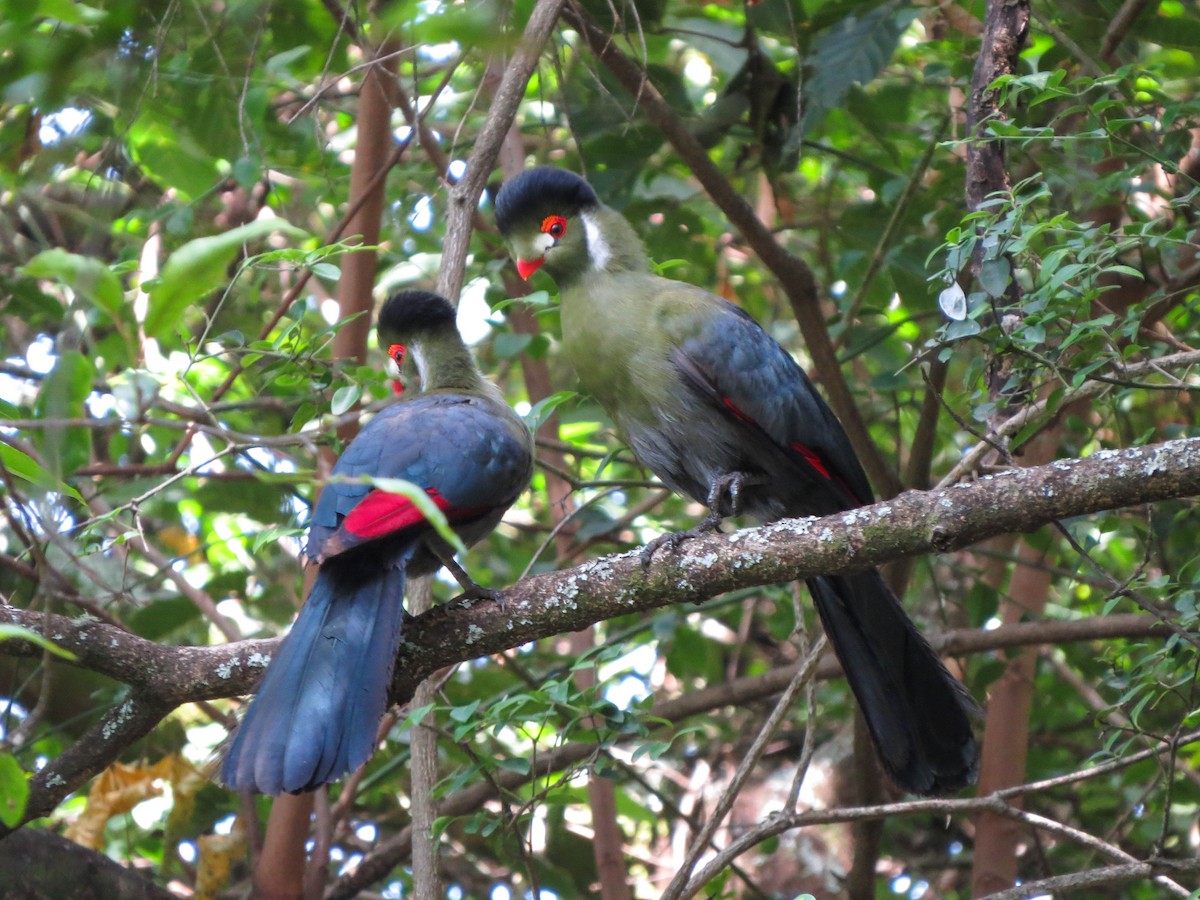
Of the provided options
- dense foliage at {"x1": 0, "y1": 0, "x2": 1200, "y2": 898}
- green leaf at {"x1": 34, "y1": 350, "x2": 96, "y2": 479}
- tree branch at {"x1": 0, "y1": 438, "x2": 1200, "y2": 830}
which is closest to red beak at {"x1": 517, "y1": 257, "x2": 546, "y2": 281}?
dense foliage at {"x1": 0, "y1": 0, "x2": 1200, "y2": 898}

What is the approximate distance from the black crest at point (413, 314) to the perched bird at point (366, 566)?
4.5 inches

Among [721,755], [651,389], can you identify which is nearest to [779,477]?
[651,389]

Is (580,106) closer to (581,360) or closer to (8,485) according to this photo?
(581,360)

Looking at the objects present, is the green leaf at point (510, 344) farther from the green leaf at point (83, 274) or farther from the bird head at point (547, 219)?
the green leaf at point (83, 274)

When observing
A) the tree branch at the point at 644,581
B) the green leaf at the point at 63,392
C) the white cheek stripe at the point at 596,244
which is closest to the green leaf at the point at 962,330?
the tree branch at the point at 644,581

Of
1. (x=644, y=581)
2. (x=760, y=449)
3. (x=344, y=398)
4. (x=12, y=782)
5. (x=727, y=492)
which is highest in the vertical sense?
(x=760, y=449)

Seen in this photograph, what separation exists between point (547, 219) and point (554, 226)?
0.03 metres

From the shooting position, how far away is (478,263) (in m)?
4.32

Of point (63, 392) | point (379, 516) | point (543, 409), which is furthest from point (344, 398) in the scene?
point (63, 392)

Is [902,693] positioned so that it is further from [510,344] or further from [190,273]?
[190,273]

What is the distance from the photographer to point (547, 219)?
3.52 m

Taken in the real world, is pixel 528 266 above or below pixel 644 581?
above

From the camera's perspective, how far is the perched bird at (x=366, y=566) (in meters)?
2.24

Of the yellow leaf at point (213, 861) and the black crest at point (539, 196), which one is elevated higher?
the black crest at point (539, 196)
